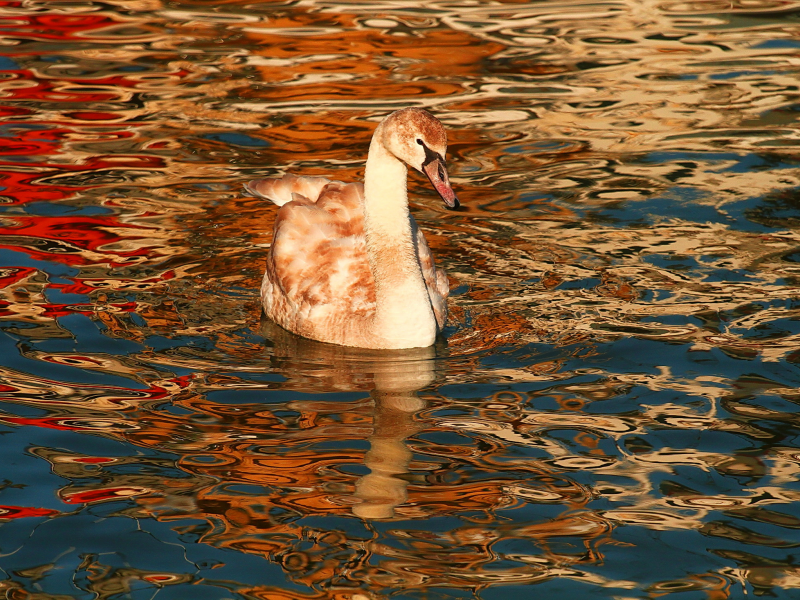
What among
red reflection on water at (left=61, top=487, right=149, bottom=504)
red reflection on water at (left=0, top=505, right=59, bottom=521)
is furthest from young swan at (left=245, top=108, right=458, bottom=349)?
red reflection on water at (left=0, top=505, right=59, bottom=521)

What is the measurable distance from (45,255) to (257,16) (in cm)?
841

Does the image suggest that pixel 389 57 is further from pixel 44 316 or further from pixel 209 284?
pixel 44 316

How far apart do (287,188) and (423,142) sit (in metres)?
2.20

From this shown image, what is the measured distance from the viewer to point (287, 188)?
9.15 metres

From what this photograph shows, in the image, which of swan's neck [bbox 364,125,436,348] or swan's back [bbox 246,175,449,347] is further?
swan's back [bbox 246,175,449,347]

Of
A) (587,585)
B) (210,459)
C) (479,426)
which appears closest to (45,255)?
(210,459)

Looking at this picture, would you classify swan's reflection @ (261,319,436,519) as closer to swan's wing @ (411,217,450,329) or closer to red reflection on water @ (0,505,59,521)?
swan's wing @ (411,217,450,329)

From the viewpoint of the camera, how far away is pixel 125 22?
16969 millimetres

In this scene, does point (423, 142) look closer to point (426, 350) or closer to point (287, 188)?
point (426, 350)

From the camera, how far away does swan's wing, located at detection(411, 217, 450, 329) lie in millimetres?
8250

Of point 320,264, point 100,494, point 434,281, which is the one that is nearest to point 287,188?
point 320,264

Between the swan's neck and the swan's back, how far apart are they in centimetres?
28

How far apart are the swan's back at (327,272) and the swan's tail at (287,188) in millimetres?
75

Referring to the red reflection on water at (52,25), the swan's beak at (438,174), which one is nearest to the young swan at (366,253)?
the swan's beak at (438,174)
